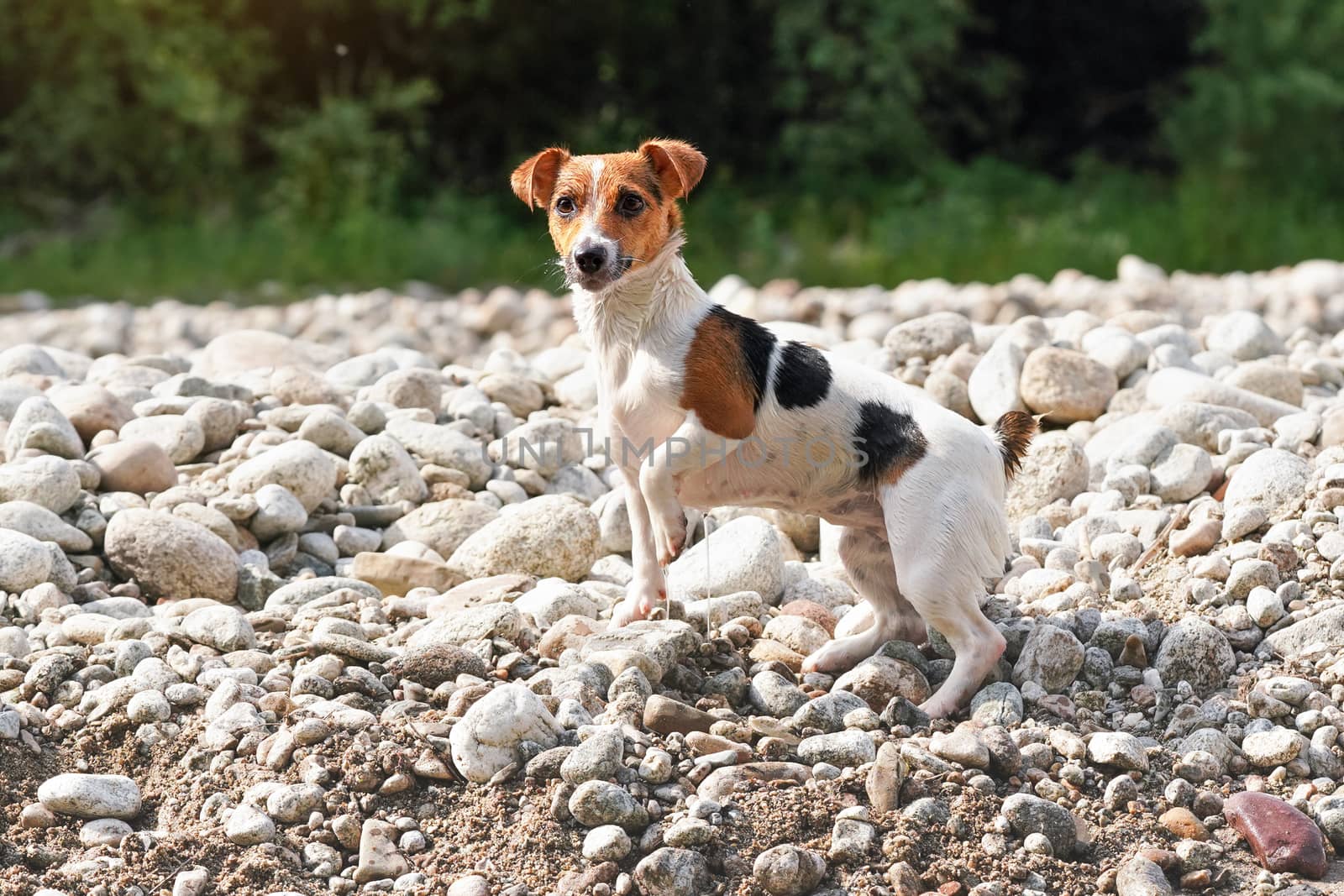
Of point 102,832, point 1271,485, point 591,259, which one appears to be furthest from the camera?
point 1271,485

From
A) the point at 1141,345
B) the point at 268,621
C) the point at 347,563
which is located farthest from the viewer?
the point at 1141,345

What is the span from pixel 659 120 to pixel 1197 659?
1400 cm

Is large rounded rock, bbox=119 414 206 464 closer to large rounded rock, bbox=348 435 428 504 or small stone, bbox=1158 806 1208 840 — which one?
large rounded rock, bbox=348 435 428 504

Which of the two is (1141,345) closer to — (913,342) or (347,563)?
(913,342)

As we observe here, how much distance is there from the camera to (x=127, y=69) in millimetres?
19609

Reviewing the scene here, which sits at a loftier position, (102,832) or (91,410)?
(91,410)

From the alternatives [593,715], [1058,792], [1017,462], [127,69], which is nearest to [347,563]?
[593,715]

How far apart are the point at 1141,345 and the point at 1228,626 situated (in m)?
2.53

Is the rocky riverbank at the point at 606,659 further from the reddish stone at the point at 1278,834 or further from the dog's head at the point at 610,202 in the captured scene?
the dog's head at the point at 610,202

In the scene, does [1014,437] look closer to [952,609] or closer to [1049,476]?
[952,609]

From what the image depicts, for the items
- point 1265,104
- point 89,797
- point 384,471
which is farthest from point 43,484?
point 1265,104

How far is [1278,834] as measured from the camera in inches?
149

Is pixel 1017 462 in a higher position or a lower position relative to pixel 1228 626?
higher

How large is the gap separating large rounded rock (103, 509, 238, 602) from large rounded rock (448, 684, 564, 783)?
176 centimetres
